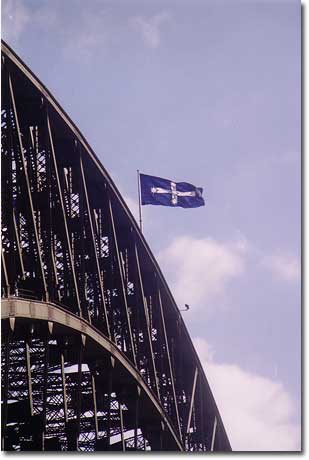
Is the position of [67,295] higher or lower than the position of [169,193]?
lower

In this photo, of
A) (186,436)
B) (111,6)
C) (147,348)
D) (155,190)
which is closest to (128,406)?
(147,348)

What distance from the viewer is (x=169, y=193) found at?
76.8 feet

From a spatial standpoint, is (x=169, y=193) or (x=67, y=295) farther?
(x=169, y=193)

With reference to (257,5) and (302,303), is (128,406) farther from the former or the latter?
(257,5)

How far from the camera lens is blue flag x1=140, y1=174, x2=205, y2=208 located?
2106cm

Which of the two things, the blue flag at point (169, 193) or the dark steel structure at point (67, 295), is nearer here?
the dark steel structure at point (67, 295)

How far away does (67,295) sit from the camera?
73.4 ft

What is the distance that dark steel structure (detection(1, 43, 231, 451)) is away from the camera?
62.8 ft

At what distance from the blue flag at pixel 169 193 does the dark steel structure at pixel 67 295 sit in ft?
5.98

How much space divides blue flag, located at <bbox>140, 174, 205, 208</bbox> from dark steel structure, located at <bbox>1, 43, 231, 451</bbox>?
1.82 m

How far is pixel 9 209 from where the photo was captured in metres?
17.6

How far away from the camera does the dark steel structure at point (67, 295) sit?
62.8ft

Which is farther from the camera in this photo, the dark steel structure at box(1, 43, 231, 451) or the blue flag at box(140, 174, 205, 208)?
the blue flag at box(140, 174, 205, 208)

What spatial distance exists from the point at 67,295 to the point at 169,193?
442 cm
